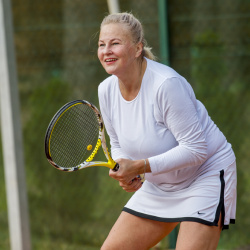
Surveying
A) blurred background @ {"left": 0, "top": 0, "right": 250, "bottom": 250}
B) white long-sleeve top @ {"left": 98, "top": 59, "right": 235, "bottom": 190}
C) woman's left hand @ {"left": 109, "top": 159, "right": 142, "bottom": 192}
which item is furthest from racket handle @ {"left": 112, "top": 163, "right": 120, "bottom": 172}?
blurred background @ {"left": 0, "top": 0, "right": 250, "bottom": 250}

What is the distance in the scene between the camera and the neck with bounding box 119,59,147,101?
3.18 m

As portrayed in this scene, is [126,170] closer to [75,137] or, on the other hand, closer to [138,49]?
[138,49]

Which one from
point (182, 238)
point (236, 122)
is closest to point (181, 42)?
point (236, 122)

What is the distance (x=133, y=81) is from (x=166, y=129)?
0.30m

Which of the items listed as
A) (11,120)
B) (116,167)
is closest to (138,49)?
(116,167)

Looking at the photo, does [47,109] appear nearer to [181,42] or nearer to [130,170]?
[181,42]

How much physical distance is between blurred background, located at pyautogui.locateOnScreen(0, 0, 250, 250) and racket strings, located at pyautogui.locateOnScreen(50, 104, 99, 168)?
1667mm

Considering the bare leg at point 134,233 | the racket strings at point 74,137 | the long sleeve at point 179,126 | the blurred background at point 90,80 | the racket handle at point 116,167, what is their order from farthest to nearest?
1. the blurred background at point 90,80
2. the racket strings at point 74,137
3. the bare leg at point 134,233
4. the racket handle at point 116,167
5. the long sleeve at point 179,126

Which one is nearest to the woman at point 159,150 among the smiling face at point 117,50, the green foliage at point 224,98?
the smiling face at point 117,50

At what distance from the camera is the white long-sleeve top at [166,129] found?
3.03 metres

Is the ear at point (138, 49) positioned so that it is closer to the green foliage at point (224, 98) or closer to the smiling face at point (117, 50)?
the smiling face at point (117, 50)

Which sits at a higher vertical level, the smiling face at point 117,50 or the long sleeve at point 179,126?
the smiling face at point 117,50

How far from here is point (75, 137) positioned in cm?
377

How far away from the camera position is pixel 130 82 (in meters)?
3.20
